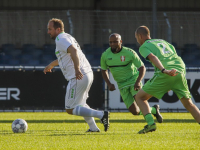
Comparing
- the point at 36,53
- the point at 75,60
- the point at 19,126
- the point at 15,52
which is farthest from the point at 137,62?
the point at 15,52

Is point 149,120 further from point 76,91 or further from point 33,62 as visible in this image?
point 33,62

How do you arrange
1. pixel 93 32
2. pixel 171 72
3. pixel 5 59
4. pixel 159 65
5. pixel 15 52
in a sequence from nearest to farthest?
pixel 171 72 < pixel 159 65 < pixel 5 59 < pixel 93 32 < pixel 15 52

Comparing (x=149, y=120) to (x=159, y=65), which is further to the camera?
(x=149, y=120)

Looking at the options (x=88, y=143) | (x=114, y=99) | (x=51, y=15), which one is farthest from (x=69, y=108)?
(x=51, y=15)

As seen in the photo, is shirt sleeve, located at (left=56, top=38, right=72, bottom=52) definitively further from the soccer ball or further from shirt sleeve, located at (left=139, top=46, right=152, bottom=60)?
the soccer ball

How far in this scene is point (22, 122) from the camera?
7.68 meters

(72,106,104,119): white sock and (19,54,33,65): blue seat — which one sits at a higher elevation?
(19,54,33,65): blue seat

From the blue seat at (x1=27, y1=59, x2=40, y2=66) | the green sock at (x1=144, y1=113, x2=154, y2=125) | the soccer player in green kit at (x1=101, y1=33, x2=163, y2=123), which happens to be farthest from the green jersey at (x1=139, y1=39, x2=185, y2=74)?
the blue seat at (x1=27, y1=59, x2=40, y2=66)

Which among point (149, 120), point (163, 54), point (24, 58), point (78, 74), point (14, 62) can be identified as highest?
point (163, 54)

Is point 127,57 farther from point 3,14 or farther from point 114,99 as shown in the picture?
point 3,14

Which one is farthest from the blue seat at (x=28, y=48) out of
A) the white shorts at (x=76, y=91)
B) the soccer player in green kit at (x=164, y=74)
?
the soccer player in green kit at (x=164, y=74)

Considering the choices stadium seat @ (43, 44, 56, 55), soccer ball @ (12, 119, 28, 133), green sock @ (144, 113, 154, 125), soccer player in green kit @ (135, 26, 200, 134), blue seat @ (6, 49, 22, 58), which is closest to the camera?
soccer player in green kit @ (135, 26, 200, 134)

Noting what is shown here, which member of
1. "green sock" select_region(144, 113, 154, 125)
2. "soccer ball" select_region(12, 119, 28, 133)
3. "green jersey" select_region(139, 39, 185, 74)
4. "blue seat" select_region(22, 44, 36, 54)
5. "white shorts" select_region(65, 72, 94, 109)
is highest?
"green jersey" select_region(139, 39, 185, 74)

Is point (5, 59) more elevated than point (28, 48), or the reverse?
point (28, 48)
